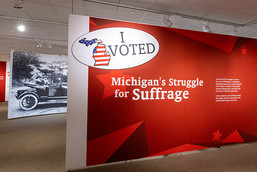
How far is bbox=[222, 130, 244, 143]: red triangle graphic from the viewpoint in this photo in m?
3.63

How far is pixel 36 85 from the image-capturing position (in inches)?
261

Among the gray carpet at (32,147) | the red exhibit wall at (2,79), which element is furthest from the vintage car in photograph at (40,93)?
the red exhibit wall at (2,79)

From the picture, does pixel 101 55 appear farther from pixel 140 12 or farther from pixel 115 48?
pixel 140 12

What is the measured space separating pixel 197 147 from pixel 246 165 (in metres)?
0.87

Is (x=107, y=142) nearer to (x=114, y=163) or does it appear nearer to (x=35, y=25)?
(x=114, y=163)

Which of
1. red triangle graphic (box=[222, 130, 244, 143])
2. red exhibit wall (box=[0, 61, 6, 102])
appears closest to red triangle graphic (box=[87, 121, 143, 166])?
red triangle graphic (box=[222, 130, 244, 143])

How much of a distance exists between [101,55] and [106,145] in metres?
1.64

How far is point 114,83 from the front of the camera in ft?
9.20

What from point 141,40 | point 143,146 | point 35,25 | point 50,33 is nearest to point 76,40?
point 141,40

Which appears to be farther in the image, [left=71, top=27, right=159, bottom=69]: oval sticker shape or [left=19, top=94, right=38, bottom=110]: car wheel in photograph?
[left=19, top=94, right=38, bottom=110]: car wheel in photograph

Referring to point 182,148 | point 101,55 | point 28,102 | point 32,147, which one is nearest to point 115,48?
point 101,55

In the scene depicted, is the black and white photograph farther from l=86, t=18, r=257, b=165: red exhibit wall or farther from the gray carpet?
l=86, t=18, r=257, b=165: red exhibit wall

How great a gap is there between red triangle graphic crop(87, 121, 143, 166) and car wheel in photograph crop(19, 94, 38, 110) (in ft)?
17.1

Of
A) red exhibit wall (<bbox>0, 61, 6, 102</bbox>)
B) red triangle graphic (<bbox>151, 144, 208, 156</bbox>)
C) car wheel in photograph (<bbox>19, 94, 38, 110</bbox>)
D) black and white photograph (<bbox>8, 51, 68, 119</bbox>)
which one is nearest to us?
red triangle graphic (<bbox>151, 144, 208, 156</bbox>)
